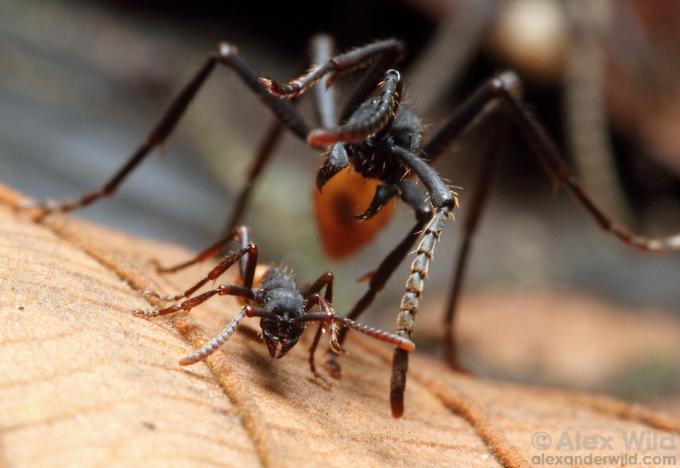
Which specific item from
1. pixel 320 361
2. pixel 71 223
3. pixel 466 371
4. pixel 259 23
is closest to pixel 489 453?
pixel 320 361

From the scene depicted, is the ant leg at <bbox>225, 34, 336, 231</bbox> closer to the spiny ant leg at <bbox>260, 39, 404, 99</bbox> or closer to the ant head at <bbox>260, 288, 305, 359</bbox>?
the spiny ant leg at <bbox>260, 39, 404, 99</bbox>

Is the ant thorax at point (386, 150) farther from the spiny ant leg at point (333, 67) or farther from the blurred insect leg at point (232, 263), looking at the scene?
the blurred insect leg at point (232, 263)

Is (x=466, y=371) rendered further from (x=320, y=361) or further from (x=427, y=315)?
(x=427, y=315)

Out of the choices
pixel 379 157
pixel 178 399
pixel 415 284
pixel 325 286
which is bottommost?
pixel 178 399

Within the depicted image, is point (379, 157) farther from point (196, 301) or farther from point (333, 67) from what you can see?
point (196, 301)

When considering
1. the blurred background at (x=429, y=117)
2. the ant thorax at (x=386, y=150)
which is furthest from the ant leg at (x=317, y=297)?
the blurred background at (x=429, y=117)

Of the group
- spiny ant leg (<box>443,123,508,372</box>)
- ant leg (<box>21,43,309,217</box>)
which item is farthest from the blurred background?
ant leg (<box>21,43,309,217</box>)

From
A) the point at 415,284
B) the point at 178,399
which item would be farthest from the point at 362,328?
the point at 178,399
